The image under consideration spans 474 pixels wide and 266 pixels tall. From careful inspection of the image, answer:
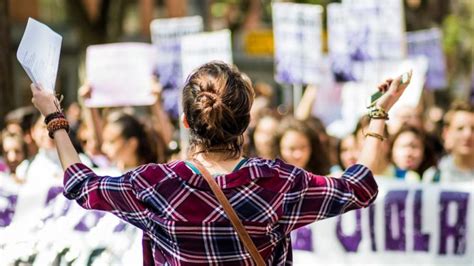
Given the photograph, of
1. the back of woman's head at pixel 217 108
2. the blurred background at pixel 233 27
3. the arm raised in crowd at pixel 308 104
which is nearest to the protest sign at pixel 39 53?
the back of woman's head at pixel 217 108

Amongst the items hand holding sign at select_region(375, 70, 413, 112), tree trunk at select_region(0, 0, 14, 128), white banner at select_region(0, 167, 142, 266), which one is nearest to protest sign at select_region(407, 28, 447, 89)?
tree trunk at select_region(0, 0, 14, 128)

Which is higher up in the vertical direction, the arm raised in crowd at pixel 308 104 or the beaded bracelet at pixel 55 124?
the beaded bracelet at pixel 55 124

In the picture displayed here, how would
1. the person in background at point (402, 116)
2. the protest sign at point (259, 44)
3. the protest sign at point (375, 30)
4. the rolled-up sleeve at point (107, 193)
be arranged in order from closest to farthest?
the rolled-up sleeve at point (107, 193)
the person in background at point (402, 116)
the protest sign at point (375, 30)
the protest sign at point (259, 44)

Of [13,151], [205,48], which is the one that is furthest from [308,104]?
[13,151]

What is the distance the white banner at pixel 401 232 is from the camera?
5344mm

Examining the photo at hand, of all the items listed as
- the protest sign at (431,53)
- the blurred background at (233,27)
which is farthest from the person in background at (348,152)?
the blurred background at (233,27)

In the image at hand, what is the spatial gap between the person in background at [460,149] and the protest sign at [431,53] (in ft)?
15.8

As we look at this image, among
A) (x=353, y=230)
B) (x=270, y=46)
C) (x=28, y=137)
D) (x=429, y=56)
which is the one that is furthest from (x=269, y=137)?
(x=270, y=46)

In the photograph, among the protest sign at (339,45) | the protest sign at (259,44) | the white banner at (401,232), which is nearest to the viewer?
the white banner at (401,232)

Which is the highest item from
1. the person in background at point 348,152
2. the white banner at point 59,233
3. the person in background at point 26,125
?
the white banner at point 59,233

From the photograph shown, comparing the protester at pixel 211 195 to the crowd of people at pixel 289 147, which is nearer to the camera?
the protester at pixel 211 195

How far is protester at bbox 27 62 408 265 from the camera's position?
3.45 m

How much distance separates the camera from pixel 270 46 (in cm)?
3559

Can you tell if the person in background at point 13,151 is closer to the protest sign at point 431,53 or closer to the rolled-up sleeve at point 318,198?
the rolled-up sleeve at point 318,198
